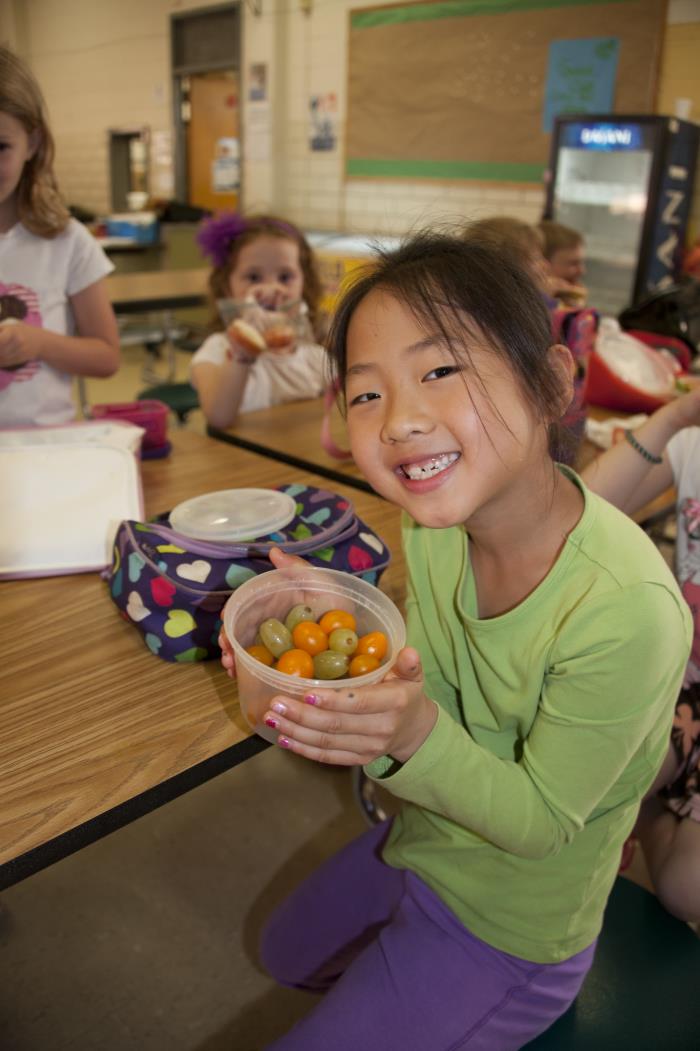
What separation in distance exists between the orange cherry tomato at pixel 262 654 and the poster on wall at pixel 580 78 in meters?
4.90

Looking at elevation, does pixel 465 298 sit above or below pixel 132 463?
above

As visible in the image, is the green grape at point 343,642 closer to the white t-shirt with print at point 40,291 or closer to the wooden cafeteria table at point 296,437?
the wooden cafeteria table at point 296,437

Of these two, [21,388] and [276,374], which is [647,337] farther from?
[21,388]

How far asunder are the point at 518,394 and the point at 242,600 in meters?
Result: 0.36

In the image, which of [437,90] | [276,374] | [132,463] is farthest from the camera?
[437,90]

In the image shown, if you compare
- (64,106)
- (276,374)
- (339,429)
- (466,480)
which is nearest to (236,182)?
(64,106)

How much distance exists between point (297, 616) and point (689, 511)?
793 mm

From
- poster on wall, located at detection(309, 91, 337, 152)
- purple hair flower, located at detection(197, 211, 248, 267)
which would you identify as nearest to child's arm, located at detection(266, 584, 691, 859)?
purple hair flower, located at detection(197, 211, 248, 267)

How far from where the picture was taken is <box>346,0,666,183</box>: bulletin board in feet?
15.5

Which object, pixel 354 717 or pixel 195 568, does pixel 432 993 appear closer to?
pixel 354 717

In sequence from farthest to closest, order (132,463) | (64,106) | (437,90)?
(64,106) → (437,90) → (132,463)

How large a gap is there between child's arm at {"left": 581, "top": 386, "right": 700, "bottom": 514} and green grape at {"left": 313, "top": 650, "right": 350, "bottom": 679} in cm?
72

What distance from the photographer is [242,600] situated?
85 cm

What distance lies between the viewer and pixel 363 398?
2.96 feet
